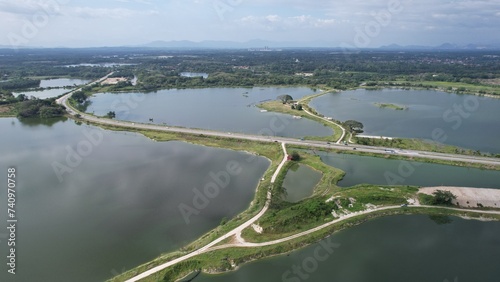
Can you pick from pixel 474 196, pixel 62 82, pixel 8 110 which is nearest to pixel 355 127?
pixel 474 196

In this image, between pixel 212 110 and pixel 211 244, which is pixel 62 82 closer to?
pixel 212 110

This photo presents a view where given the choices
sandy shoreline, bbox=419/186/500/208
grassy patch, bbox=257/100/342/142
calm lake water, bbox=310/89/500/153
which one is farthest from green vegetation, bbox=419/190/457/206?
calm lake water, bbox=310/89/500/153

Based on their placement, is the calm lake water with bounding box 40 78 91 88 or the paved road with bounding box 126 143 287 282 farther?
the calm lake water with bounding box 40 78 91 88

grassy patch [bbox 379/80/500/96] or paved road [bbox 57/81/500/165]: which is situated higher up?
grassy patch [bbox 379/80/500/96]

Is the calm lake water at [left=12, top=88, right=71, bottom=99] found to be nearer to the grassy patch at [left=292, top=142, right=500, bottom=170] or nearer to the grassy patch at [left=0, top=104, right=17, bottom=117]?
the grassy patch at [left=0, top=104, right=17, bottom=117]

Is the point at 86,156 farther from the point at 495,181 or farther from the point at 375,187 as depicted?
the point at 495,181

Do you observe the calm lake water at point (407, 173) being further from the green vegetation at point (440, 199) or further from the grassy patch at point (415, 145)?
the grassy patch at point (415, 145)

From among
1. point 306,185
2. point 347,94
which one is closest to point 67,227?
point 306,185
